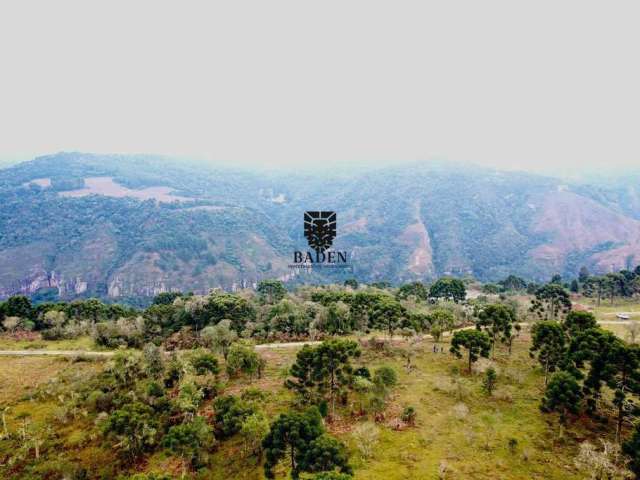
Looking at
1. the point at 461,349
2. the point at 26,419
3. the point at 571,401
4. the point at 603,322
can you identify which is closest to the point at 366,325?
the point at 461,349

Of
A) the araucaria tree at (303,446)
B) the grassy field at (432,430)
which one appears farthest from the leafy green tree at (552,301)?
the araucaria tree at (303,446)

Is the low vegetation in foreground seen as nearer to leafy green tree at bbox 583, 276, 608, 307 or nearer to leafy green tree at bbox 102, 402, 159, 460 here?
leafy green tree at bbox 102, 402, 159, 460

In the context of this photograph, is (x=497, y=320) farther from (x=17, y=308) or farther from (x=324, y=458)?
(x=17, y=308)

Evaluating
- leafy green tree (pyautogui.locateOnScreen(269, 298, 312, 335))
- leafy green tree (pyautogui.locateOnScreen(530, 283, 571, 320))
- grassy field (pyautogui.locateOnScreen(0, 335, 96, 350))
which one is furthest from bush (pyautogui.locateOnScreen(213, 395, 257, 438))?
leafy green tree (pyautogui.locateOnScreen(530, 283, 571, 320))

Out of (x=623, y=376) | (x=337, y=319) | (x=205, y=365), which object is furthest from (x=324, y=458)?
(x=337, y=319)

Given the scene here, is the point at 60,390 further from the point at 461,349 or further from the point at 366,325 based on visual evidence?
the point at 461,349

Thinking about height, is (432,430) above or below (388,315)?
below
